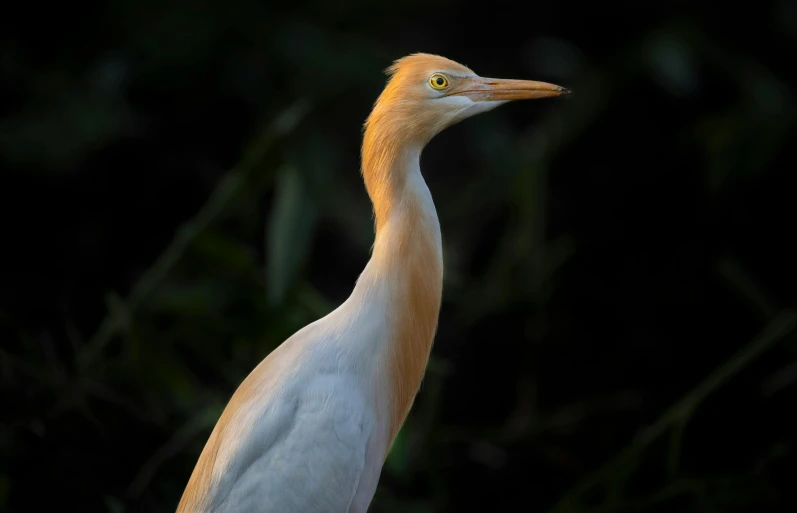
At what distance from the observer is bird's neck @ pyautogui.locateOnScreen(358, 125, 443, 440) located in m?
1.01

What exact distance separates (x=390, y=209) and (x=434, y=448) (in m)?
0.93

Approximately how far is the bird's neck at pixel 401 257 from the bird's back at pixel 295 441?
0.20 ft

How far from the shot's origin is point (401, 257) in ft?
3.37

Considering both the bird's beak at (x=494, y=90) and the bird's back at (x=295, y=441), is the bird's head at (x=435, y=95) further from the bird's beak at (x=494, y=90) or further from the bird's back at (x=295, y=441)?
the bird's back at (x=295, y=441)

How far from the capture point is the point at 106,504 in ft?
4.63

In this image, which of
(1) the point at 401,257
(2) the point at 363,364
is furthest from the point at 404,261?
(2) the point at 363,364

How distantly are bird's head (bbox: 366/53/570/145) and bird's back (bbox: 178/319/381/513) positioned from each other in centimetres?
25

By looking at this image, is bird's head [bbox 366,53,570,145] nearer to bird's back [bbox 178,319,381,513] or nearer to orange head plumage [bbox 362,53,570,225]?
orange head plumage [bbox 362,53,570,225]

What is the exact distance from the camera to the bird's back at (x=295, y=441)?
38.3 inches

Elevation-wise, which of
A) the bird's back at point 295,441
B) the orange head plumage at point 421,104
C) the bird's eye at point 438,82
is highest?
the bird's eye at point 438,82

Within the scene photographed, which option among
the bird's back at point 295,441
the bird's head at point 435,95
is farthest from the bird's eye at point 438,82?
the bird's back at point 295,441

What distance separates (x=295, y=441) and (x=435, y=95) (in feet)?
1.32

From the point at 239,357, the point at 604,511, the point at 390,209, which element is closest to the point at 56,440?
the point at 239,357

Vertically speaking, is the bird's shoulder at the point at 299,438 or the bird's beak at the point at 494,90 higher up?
the bird's beak at the point at 494,90
